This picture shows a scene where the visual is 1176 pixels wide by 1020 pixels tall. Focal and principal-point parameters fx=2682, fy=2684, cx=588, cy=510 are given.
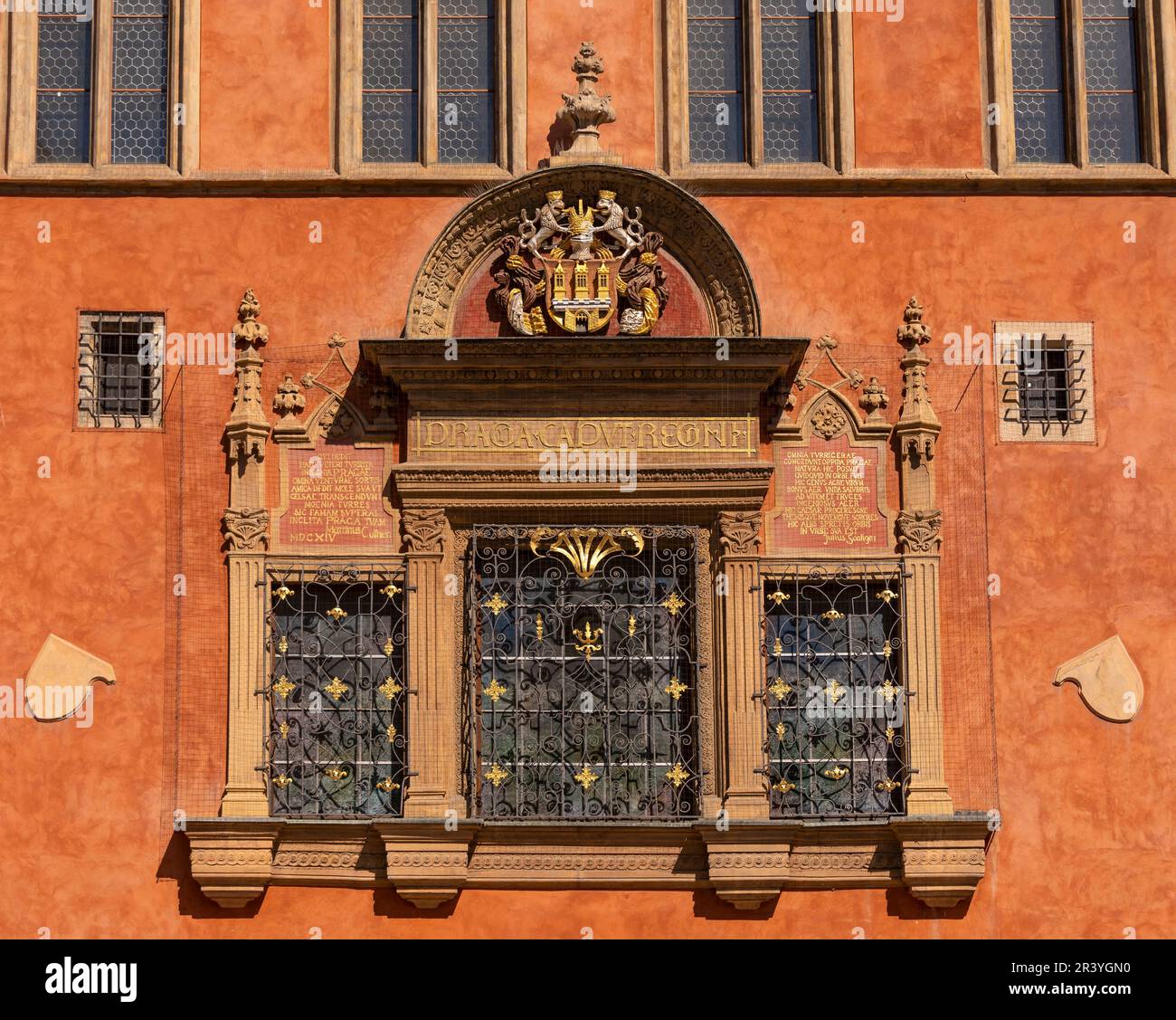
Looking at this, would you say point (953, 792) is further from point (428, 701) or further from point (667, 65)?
point (667, 65)

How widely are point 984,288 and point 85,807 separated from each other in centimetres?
736

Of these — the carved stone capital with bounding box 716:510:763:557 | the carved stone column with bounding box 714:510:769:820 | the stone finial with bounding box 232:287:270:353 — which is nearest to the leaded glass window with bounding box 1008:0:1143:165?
the carved stone capital with bounding box 716:510:763:557

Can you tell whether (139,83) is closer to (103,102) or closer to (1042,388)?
(103,102)

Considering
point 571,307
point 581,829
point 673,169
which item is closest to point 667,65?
point 673,169

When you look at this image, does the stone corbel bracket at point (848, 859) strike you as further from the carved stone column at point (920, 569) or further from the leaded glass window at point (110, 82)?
the leaded glass window at point (110, 82)

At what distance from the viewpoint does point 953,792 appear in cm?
1872

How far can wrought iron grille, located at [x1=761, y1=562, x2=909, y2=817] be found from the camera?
18.8 metres

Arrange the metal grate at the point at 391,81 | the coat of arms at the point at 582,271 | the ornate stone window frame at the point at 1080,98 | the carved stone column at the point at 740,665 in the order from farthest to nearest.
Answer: the metal grate at the point at 391,81 → the ornate stone window frame at the point at 1080,98 → the coat of arms at the point at 582,271 → the carved stone column at the point at 740,665

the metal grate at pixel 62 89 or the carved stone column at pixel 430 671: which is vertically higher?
the metal grate at pixel 62 89

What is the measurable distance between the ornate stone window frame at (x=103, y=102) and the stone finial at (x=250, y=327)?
1.07 metres

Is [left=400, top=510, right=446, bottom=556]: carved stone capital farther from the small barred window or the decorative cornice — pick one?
the small barred window

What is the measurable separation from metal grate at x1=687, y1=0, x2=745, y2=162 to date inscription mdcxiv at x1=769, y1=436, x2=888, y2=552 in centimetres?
232

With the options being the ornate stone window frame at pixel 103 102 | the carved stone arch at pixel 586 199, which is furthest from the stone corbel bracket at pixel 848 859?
the ornate stone window frame at pixel 103 102

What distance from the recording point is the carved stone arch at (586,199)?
19.1 m
